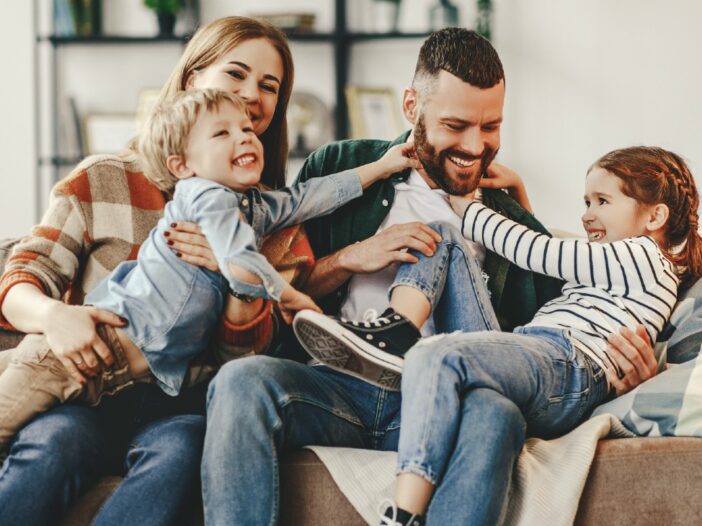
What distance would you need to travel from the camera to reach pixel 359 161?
221 centimetres

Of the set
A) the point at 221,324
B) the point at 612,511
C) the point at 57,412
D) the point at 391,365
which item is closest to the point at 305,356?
the point at 221,324

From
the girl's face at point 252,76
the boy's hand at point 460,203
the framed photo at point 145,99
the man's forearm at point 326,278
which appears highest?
the girl's face at point 252,76

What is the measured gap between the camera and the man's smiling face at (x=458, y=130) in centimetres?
200

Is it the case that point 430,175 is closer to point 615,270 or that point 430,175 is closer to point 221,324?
point 615,270

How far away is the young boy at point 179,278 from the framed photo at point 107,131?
260cm

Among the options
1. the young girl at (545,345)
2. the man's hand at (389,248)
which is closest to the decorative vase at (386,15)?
the young girl at (545,345)

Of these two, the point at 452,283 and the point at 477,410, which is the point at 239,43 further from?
the point at 477,410

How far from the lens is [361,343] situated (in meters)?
1.60

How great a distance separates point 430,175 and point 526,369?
0.65 metres

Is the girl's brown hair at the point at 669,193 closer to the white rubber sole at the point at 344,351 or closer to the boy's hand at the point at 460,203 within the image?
the boy's hand at the point at 460,203

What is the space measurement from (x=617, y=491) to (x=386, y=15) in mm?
3285

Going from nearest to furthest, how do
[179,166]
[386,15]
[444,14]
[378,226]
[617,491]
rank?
[617,491], [179,166], [378,226], [444,14], [386,15]

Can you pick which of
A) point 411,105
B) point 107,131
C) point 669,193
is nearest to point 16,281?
point 411,105

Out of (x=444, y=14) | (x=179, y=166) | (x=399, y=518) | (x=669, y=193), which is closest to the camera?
(x=399, y=518)
